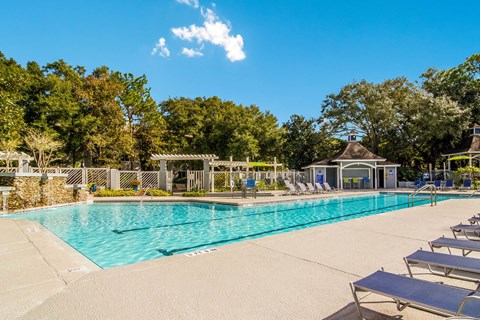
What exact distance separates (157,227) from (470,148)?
88.1 ft

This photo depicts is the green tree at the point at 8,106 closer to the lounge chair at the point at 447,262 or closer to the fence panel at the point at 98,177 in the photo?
the fence panel at the point at 98,177

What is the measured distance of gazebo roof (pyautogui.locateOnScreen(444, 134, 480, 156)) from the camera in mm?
24234

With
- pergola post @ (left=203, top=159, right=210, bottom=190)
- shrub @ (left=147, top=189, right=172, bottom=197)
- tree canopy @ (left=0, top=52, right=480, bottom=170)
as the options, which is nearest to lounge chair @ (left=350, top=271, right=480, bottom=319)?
shrub @ (left=147, top=189, right=172, bottom=197)

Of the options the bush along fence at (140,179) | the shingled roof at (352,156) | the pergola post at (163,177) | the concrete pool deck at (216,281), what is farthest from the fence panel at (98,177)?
the shingled roof at (352,156)

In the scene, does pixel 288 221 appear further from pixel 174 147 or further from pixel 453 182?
pixel 174 147

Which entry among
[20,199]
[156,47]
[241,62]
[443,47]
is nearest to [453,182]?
[443,47]

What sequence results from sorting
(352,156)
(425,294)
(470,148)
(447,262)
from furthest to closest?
(352,156) → (470,148) → (447,262) → (425,294)

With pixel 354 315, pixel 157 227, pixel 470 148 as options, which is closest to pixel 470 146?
pixel 470 148

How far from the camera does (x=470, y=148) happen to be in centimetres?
2433

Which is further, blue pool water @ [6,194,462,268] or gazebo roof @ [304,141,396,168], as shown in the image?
gazebo roof @ [304,141,396,168]

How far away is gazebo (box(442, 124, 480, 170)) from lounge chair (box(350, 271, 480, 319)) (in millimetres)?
26021

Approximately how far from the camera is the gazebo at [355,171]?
996 inches

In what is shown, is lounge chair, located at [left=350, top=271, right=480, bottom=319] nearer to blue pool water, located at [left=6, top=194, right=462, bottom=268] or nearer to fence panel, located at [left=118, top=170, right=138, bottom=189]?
blue pool water, located at [left=6, top=194, right=462, bottom=268]

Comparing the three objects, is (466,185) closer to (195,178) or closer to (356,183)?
(356,183)
